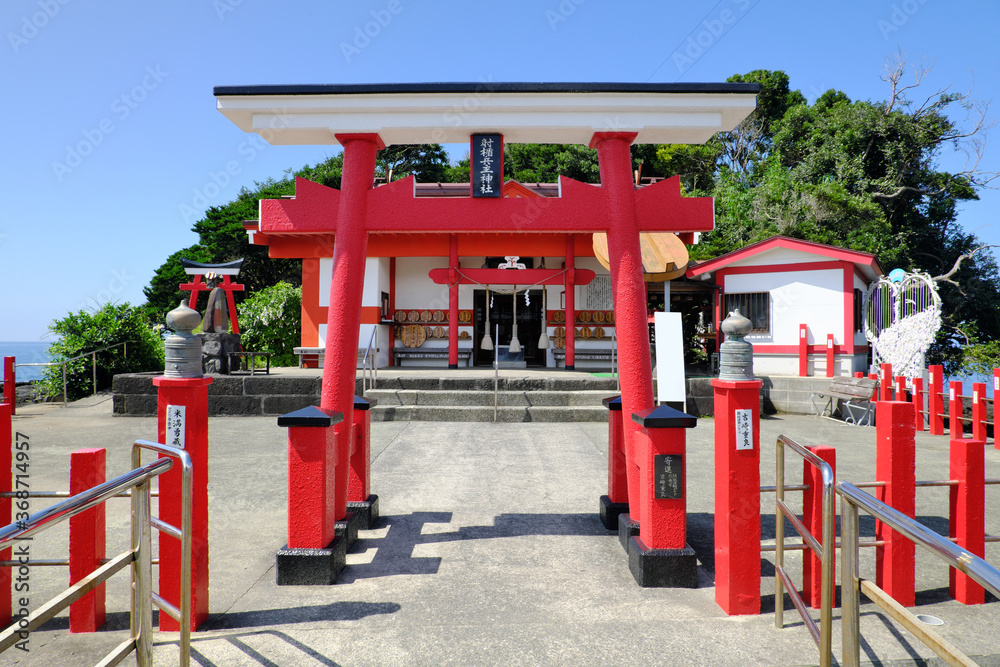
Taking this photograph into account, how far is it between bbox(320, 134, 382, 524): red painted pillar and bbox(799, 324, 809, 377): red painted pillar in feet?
36.9

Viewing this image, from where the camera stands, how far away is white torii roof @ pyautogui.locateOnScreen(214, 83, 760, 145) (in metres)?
3.91

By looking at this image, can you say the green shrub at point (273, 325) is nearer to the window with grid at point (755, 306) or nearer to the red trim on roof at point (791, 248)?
the red trim on roof at point (791, 248)

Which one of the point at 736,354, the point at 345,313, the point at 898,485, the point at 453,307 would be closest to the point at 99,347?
the point at 453,307

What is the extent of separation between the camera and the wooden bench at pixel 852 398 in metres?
9.63

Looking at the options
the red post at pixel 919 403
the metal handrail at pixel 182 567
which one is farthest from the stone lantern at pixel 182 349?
the red post at pixel 919 403

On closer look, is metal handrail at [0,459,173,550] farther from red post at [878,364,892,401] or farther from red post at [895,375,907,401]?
red post at [878,364,892,401]

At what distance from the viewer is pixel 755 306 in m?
13.2

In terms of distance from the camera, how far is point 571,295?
12828mm

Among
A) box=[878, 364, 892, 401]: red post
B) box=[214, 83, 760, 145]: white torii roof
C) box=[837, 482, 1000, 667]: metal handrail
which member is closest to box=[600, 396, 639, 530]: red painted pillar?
box=[214, 83, 760, 145]: white torii roof

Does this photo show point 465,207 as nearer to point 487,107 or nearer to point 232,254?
point 487,107

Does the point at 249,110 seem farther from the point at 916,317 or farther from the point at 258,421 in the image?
the point at 916,317

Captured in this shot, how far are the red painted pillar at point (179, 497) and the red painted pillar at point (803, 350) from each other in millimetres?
12412

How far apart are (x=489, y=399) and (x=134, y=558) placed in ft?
26.3

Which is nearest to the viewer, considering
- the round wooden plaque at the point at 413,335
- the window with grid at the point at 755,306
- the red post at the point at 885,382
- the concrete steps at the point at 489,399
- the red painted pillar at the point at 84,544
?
the red painted pillar at the point at 84,544
